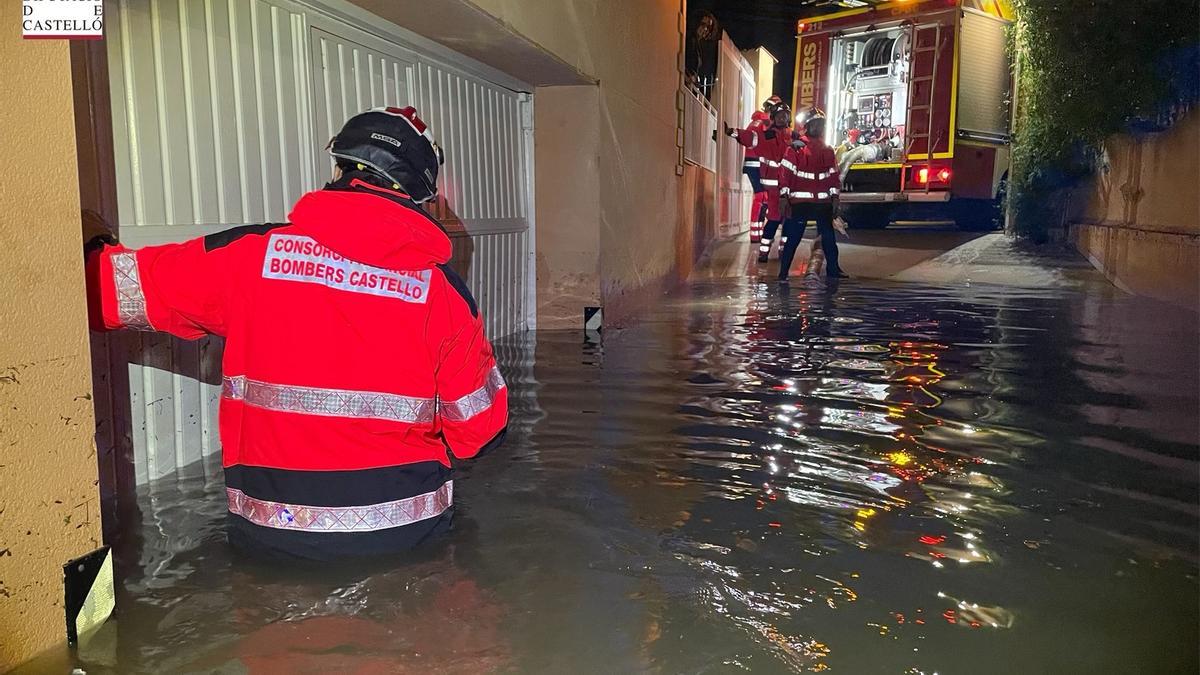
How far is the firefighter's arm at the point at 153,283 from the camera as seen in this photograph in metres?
2.46

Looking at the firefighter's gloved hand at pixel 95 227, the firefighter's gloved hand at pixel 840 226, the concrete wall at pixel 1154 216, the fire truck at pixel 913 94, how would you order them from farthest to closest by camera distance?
the firefighter's gloved hand at pixel 840 226
the fire truck at pixel 913 94
the concrete wall at pixel 1154 216
the firefighter's gloved hand at pixel 95 227

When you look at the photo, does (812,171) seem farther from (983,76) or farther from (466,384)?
(466,384)

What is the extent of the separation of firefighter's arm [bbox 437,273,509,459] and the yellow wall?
3.11m

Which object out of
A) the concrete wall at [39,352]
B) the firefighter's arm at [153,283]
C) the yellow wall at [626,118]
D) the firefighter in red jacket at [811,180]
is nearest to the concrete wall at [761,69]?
the firefighter in red jacket at [811,180]

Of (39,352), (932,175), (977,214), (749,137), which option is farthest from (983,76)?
(39,352)

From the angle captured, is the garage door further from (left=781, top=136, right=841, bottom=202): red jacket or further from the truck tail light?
the truck tail light

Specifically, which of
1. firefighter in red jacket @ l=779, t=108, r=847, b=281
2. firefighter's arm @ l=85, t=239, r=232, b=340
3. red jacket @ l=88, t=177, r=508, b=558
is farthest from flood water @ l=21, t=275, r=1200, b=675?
firefighter in red jacket @ l=779, t=108, r=847, b=281

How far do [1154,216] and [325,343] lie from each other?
386 inches

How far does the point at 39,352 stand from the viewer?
84.5 inches

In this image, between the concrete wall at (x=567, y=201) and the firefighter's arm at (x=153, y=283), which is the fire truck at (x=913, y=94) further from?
the firefighter's arm at (x=153, y=283)

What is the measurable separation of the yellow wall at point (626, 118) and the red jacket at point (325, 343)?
10.4ft

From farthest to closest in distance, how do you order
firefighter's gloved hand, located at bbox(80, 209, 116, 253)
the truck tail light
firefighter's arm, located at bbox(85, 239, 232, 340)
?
the truck tail light, firefighter's gloved hand, located at bbox(80, 209, 116, 253), firefighter's arm, located at bbox(85, 239, 232, 340)

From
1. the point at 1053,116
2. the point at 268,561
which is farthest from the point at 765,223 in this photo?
the point at 268,561

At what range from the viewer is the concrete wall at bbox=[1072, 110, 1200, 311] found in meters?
8.58
